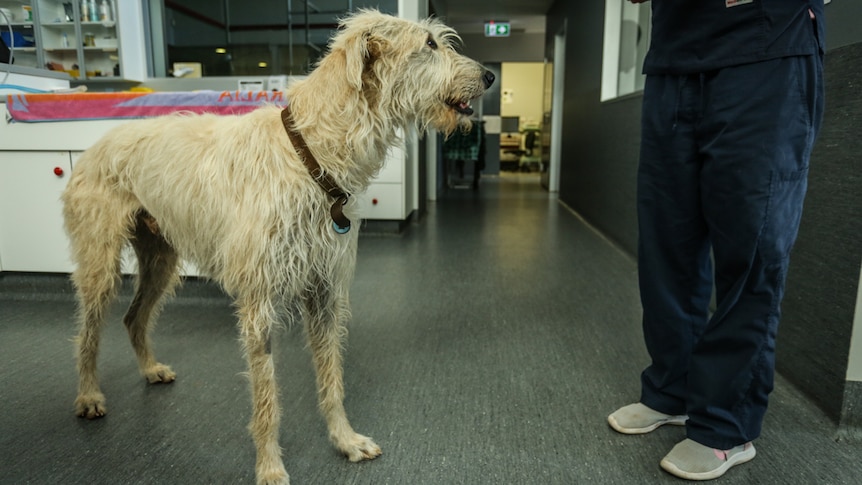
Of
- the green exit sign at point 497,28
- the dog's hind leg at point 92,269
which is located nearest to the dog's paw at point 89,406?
the dog's hind leg at point 92,269

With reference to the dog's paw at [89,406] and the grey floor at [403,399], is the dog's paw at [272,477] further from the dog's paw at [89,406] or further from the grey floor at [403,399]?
the dog's paw at [89,406]

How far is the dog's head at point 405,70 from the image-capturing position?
1.24 m

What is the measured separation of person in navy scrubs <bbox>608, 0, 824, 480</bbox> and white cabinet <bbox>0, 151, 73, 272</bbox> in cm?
281

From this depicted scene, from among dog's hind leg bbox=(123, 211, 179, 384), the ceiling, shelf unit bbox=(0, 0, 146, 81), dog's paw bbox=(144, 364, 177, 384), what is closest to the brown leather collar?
dog's hind leg bbox=(123, 211, 179, 384)

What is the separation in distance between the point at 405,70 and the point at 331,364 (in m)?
0.82

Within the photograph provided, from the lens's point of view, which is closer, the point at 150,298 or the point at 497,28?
the point at 150,298

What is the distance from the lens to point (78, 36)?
5.83m

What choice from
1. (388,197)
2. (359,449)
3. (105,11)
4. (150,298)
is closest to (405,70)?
(359,449)

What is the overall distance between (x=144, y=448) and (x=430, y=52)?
131 centimetres

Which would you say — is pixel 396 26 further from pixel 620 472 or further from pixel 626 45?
pixel 626 45

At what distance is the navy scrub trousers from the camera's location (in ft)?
3.86

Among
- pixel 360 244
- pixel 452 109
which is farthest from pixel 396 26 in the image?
pixel 360 244

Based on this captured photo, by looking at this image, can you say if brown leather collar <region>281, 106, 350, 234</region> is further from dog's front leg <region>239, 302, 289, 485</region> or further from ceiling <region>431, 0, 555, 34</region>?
ceiling <region>431, 0, 555, 34</region>

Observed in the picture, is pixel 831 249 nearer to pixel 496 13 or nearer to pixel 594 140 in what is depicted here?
pixel 594 140
